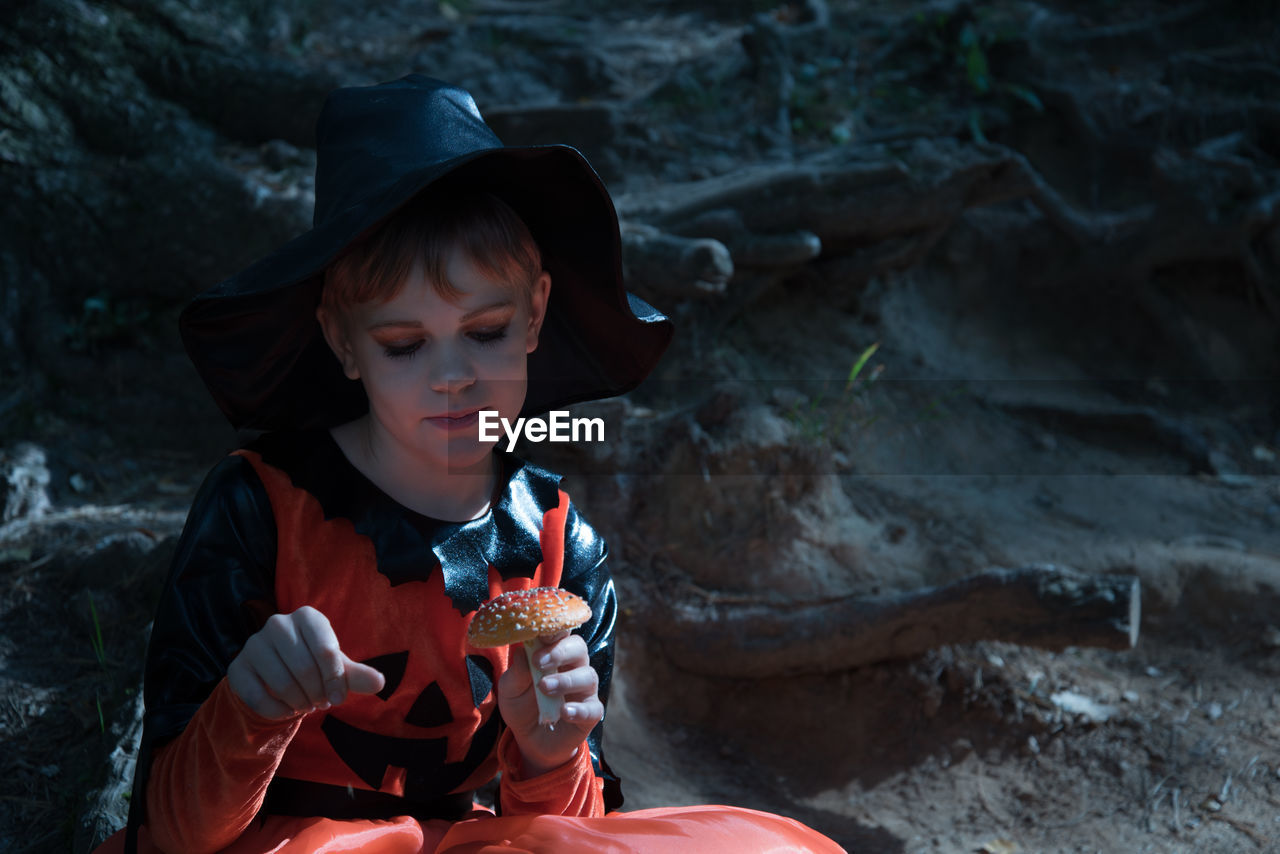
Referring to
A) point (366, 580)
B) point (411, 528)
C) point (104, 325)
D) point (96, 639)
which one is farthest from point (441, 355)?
point (104, 325)

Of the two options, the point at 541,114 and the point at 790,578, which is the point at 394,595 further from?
the point at 541,114

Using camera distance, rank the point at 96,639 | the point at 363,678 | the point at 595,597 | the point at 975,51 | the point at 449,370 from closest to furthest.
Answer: the point at 363,678
the point at 449,370
the point at 595,597
the point at 96,639
the point at 975,51

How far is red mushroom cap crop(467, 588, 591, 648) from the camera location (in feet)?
5.29

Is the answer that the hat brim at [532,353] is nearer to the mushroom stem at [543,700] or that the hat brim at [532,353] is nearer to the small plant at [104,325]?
the mushroom stem at [543,700]

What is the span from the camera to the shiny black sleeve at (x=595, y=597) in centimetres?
212

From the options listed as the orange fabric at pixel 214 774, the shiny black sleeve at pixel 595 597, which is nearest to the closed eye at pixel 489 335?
the shiny black sleeve at pixel 595 597

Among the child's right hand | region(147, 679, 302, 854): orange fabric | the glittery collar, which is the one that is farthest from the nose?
region(147, 679, 302, 854): orange fabric

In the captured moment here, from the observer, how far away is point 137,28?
15.4 ft

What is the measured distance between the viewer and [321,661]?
4.74ft

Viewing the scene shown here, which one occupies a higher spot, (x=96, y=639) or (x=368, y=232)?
(x=368, y=232)

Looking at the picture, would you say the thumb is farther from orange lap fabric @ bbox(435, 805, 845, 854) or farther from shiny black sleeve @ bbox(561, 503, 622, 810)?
shiny black sleeve @ bbox(561, 503, 622, 810)

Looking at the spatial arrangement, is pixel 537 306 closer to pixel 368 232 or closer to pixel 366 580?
pixel 368 232

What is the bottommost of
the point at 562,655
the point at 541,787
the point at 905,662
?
the point at 905,662

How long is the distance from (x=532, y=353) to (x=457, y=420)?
40 centimetres
